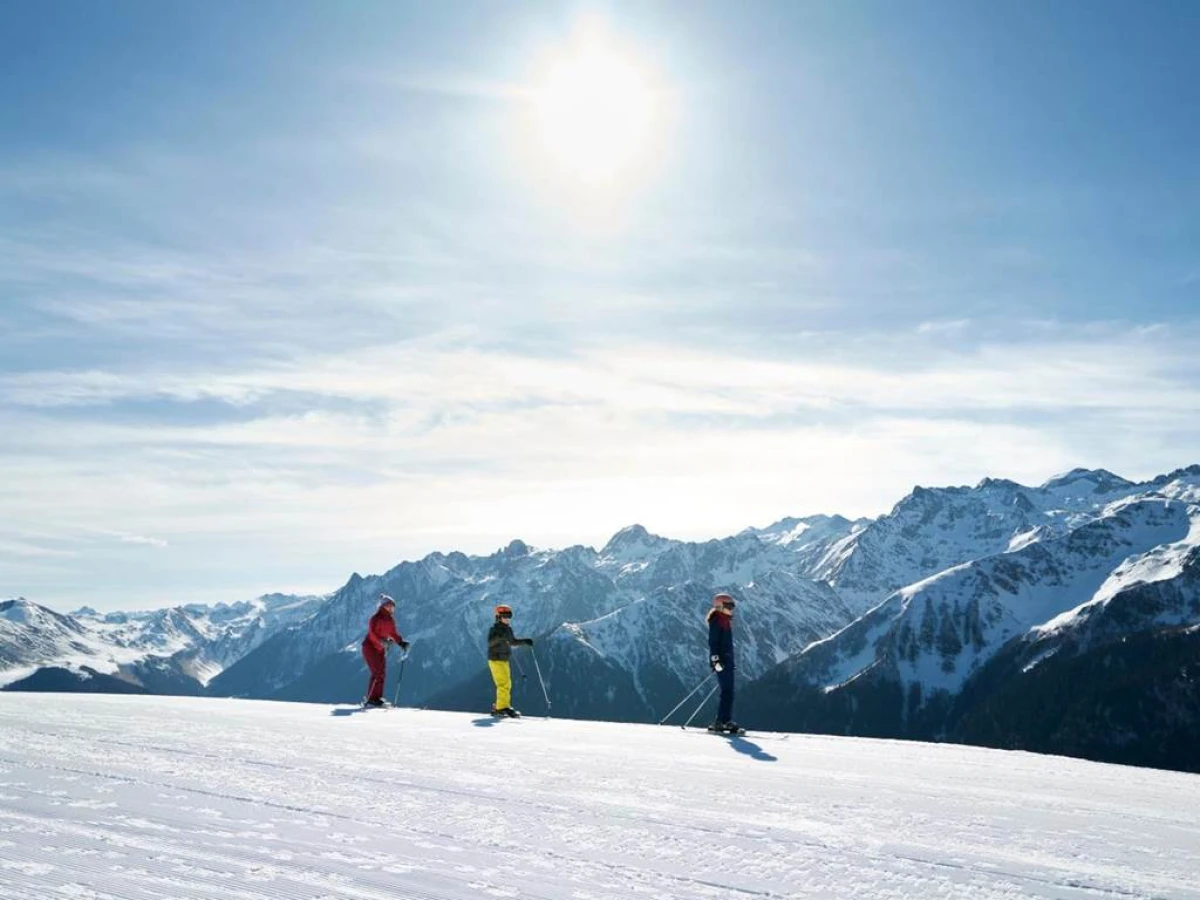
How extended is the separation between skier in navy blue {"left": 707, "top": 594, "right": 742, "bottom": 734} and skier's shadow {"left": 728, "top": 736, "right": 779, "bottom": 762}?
86.4 inches

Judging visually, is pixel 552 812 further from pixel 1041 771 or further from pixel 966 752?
pixel 966 752

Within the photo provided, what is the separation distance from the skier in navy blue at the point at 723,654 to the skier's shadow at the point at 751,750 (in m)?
2.19

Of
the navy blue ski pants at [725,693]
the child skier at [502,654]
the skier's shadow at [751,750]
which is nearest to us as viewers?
the skier's shadow at [751,750]

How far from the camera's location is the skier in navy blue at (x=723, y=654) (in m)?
19.2

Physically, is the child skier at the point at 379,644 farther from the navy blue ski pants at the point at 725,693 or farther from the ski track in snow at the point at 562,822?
the ski track in snow at the point at 562,822

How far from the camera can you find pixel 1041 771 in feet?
43.2

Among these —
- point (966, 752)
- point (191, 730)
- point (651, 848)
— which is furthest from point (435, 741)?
point (966, 752)

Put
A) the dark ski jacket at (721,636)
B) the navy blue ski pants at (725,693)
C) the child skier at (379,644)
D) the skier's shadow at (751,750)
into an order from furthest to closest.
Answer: the child skier at (379,644)
the dark ski jacket at (721,636)
the navy blue ski pants at (725,693)
the skier's shadow at (751,750)

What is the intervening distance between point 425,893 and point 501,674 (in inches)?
649

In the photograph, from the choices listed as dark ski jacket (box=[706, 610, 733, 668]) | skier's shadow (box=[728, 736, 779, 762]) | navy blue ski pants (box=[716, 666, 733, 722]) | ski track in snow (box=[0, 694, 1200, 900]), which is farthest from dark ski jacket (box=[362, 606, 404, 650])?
skier's shadow (box=[728, 736, 779, 762])

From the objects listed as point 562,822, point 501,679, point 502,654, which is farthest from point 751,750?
point 501,679

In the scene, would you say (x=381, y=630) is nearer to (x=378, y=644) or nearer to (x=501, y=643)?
(x=378, y=644)

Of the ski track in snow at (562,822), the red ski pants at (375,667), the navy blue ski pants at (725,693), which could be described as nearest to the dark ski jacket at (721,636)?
the navy blue ski pants at (725,693)

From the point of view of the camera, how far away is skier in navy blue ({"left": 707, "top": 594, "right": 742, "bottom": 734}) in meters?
19.2
